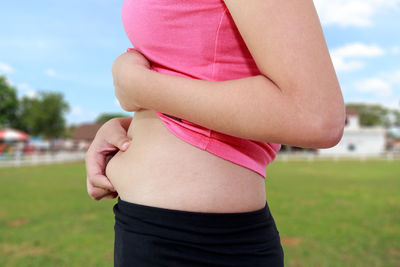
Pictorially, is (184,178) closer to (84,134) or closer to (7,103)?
(7,103)

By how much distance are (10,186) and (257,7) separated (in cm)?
1356

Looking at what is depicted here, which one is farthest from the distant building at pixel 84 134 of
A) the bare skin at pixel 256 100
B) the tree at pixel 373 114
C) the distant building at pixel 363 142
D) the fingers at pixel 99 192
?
the bare skin at pixel 256 100

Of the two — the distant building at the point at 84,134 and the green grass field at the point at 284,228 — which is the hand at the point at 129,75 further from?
the distant building at the point at 84,134

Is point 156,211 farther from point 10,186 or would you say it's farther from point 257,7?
point 10,186

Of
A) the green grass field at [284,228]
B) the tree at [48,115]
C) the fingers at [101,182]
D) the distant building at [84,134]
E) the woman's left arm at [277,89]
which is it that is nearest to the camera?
the woman's left arm at [277,89]

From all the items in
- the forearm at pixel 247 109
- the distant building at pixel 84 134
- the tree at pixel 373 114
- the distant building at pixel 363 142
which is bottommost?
the distant building at pixel 84 134

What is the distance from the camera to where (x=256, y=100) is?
701 mm

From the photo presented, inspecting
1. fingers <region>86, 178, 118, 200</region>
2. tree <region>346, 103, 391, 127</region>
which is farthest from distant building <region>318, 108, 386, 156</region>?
fingers <region>86, 178, 118, 200</region>

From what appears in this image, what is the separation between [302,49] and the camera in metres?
0.69

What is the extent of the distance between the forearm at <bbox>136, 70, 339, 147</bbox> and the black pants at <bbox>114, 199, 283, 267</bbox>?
0.70 ft

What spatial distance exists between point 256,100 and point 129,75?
30 cm

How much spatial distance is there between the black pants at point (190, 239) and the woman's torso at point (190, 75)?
2cm

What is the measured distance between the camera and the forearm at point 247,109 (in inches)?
27.5

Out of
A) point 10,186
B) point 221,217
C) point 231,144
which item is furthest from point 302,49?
point 10,186
